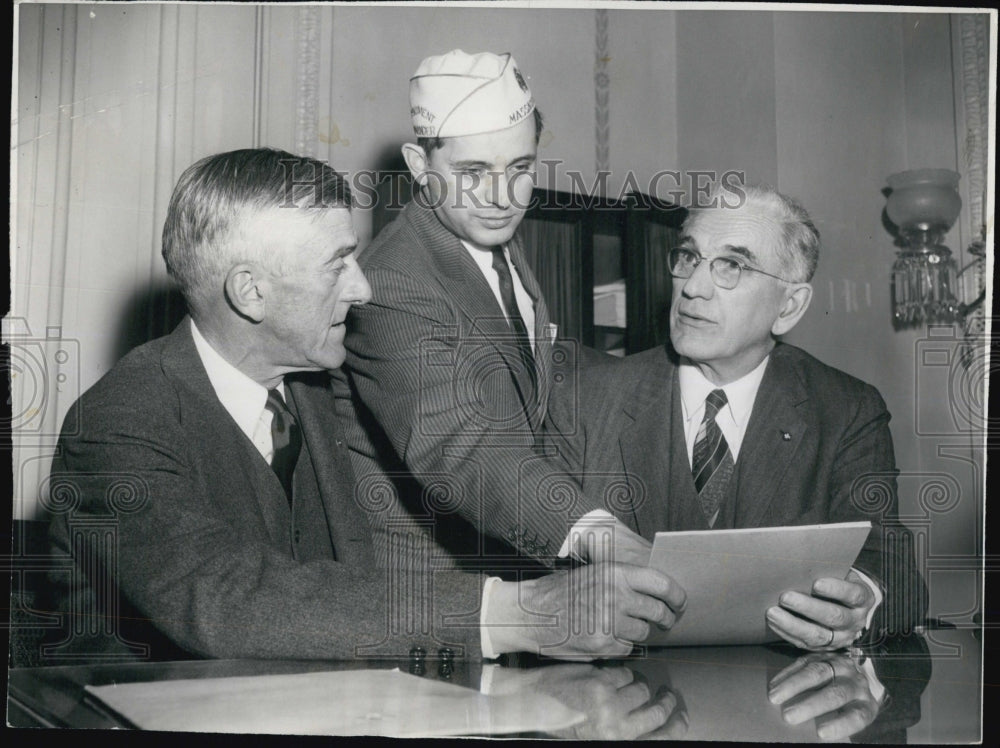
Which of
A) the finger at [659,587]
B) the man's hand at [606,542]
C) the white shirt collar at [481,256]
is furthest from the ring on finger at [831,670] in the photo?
the white shirt collar at [481,256]

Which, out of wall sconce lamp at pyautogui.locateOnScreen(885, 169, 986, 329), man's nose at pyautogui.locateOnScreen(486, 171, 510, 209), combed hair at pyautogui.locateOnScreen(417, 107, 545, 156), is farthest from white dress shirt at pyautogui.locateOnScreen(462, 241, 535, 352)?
wall sconce lamp at pyautogui.locateOnScreen(885, 169, 986, 329)

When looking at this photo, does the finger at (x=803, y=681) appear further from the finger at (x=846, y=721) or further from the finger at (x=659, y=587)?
the finger at (x=659, y=587)

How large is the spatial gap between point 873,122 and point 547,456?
1217mm

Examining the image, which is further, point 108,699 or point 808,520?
point 808,520

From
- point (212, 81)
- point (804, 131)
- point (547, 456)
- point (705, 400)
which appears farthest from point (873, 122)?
point (212, 81)

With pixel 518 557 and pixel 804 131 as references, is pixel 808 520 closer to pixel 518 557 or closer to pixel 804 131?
pixel 518 557

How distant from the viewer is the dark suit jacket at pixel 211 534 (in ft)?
7.63

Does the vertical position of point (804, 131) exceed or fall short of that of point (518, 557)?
it exceeds it

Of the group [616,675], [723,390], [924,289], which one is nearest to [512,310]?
[723,390]

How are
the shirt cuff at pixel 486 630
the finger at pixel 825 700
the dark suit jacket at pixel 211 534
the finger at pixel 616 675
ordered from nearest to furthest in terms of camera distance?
the finger at pixel 825 700 → the finger at pixel 616 675 → the dark suit jacket at pixel 211 534 → the shirt cuff at pixel 486 630

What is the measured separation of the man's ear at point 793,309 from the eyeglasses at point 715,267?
0.04m

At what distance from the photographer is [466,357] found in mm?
2660

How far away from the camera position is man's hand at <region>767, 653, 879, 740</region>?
2057 mm

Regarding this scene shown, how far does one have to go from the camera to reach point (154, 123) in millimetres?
2820
